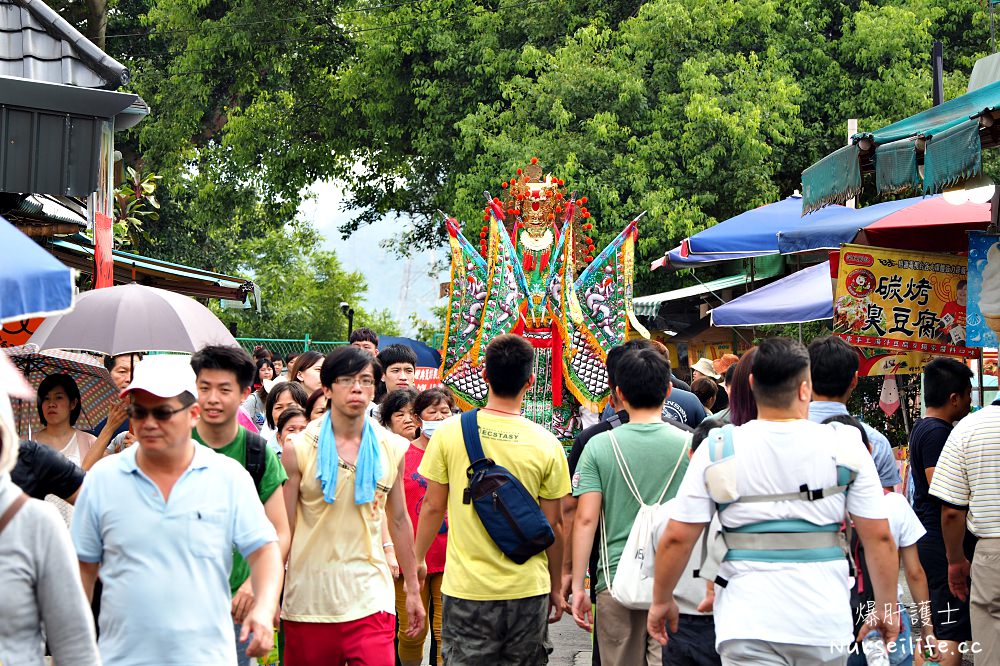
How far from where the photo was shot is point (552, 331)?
44.3 feet

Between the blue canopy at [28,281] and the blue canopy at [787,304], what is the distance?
21.2 feet

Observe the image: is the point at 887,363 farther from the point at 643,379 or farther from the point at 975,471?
the point at 643,379

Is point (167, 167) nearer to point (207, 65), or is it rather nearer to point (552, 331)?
point (207, 65)

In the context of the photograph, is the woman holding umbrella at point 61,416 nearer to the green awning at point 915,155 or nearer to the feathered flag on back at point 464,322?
the green awning at point 915,155

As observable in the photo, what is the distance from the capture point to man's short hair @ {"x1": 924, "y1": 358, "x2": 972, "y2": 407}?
6.84m

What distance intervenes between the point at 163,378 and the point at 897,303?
5925 millimetres

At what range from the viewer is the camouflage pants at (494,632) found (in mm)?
5277

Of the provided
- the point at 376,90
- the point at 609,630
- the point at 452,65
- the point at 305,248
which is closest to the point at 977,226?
the point at 609,630

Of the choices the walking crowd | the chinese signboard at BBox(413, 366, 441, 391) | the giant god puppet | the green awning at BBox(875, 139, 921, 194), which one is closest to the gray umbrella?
the walking crowd

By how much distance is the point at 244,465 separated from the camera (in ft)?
15.6

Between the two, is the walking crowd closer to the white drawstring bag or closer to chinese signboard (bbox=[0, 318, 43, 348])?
the white drawstring bag

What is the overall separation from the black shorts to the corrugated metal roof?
622 centimetres

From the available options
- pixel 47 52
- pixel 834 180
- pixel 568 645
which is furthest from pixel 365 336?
pixel 834 180

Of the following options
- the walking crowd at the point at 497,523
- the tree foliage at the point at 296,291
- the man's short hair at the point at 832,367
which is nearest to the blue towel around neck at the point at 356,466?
the walking crowd at the point at 497,523
